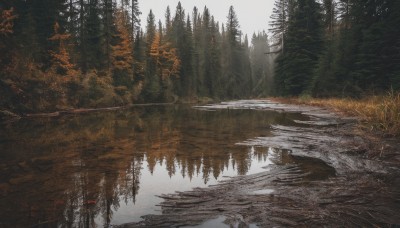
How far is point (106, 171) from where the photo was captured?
20.9 ft

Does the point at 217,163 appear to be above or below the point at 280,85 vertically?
below

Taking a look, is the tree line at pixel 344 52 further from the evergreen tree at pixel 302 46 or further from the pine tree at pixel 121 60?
the pine tree at pixel 121 60

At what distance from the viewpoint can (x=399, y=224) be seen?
3311mm

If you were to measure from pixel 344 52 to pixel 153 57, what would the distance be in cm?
3092

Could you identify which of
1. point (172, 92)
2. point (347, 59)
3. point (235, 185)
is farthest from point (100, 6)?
point (235, 185)

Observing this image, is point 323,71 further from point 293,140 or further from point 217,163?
point 217,163

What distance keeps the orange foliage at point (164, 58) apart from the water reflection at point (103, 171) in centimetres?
3852

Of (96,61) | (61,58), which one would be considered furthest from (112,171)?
(96,61)

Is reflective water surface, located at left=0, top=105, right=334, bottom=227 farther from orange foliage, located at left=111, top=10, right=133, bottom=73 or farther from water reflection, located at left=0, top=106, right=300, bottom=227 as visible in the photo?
orange foliage, located at left=111, top=10, right=133, bottom=73

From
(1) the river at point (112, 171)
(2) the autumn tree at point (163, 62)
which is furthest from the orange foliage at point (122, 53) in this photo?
(1) the river at point (112, 171)

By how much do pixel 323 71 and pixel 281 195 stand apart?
90.4 feet

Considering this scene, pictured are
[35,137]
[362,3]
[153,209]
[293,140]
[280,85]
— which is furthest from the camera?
[280,85]

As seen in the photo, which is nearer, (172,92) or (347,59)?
(347,59)

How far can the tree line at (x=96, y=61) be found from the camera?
20.9 metres
